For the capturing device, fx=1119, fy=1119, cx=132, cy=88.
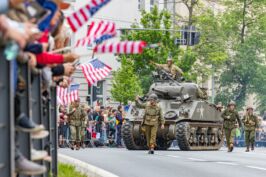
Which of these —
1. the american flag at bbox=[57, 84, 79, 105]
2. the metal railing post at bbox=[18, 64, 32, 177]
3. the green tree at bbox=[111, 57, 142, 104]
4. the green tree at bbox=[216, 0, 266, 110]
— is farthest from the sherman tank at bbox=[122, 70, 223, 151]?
the green tree at bbox=[216, 0, 266, 110]

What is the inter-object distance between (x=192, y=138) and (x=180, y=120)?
44.3 inches

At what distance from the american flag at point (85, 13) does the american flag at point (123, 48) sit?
10.5 inches

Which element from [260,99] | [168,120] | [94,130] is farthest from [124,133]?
[260,99]

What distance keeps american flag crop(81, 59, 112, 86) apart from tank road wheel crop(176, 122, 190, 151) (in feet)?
50.6

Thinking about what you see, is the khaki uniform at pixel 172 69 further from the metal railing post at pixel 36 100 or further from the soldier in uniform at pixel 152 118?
the metal railing post at pixel 36 100

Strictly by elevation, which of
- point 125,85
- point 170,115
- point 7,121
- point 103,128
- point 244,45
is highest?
point 244,45

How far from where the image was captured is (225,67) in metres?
70.0

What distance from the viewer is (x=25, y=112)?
28.1 feet

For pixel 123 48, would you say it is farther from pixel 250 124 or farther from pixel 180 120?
pixel 250 124

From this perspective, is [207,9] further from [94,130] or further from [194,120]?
[194,120]

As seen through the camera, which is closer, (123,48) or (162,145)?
(123,48)

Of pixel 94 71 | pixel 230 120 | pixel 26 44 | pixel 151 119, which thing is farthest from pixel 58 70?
pixel 230 120

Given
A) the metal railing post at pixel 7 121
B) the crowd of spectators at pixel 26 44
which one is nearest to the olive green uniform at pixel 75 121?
the crowd of spectators at pixel 26 44

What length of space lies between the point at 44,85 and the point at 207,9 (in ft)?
193
